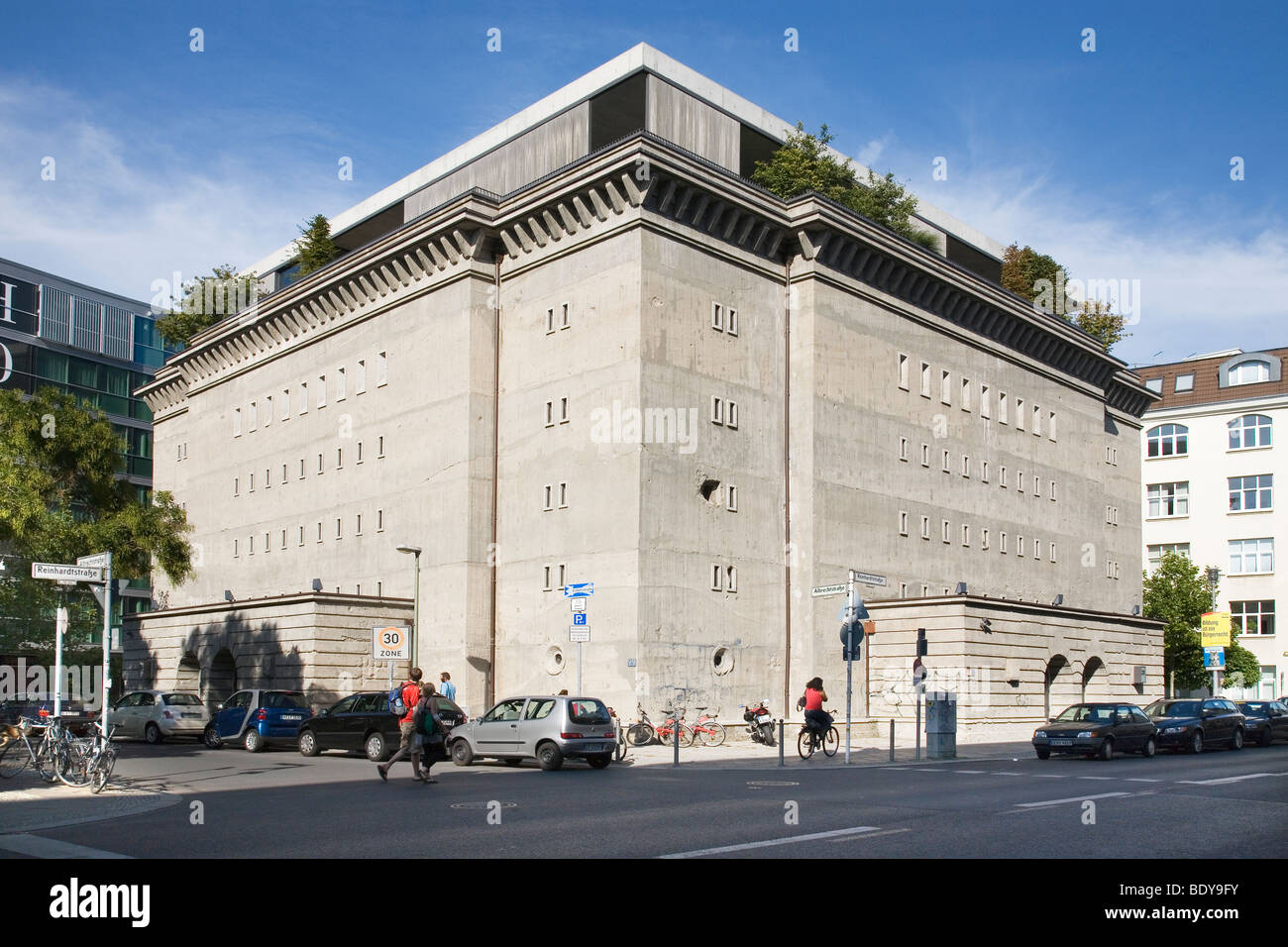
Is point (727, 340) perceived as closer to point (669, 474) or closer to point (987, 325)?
point (669, 474)

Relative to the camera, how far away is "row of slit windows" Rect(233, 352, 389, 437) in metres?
50.0

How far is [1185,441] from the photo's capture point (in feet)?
264

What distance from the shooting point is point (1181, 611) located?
69.2 m

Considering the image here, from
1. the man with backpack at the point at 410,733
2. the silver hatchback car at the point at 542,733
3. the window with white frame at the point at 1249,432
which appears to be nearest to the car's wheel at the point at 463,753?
the silver hatchback car at the point at 542,733

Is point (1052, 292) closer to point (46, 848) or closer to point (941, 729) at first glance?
point (941, 729)

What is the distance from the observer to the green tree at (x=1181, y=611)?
227ft

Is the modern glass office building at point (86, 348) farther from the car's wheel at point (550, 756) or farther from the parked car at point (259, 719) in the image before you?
the car's wheel at point (550, 756)

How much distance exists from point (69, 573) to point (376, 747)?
1024 centimetres

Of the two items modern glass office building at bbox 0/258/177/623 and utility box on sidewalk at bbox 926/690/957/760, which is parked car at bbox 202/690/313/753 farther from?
modern glass office building at bbox 0/258/177/623

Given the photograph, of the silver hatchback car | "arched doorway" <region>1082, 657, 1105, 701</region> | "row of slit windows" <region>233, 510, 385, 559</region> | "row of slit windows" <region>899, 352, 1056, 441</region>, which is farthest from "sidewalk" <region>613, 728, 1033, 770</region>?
"row of slit windows" <region>233, 510, 385, 559</region>

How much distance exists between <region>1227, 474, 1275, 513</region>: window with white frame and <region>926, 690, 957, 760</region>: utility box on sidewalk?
179 ft

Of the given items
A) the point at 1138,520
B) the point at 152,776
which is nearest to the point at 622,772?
the point at 152,776

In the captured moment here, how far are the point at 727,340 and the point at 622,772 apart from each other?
20.9 metres

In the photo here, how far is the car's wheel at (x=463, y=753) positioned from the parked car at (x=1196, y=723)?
18.8 meters
